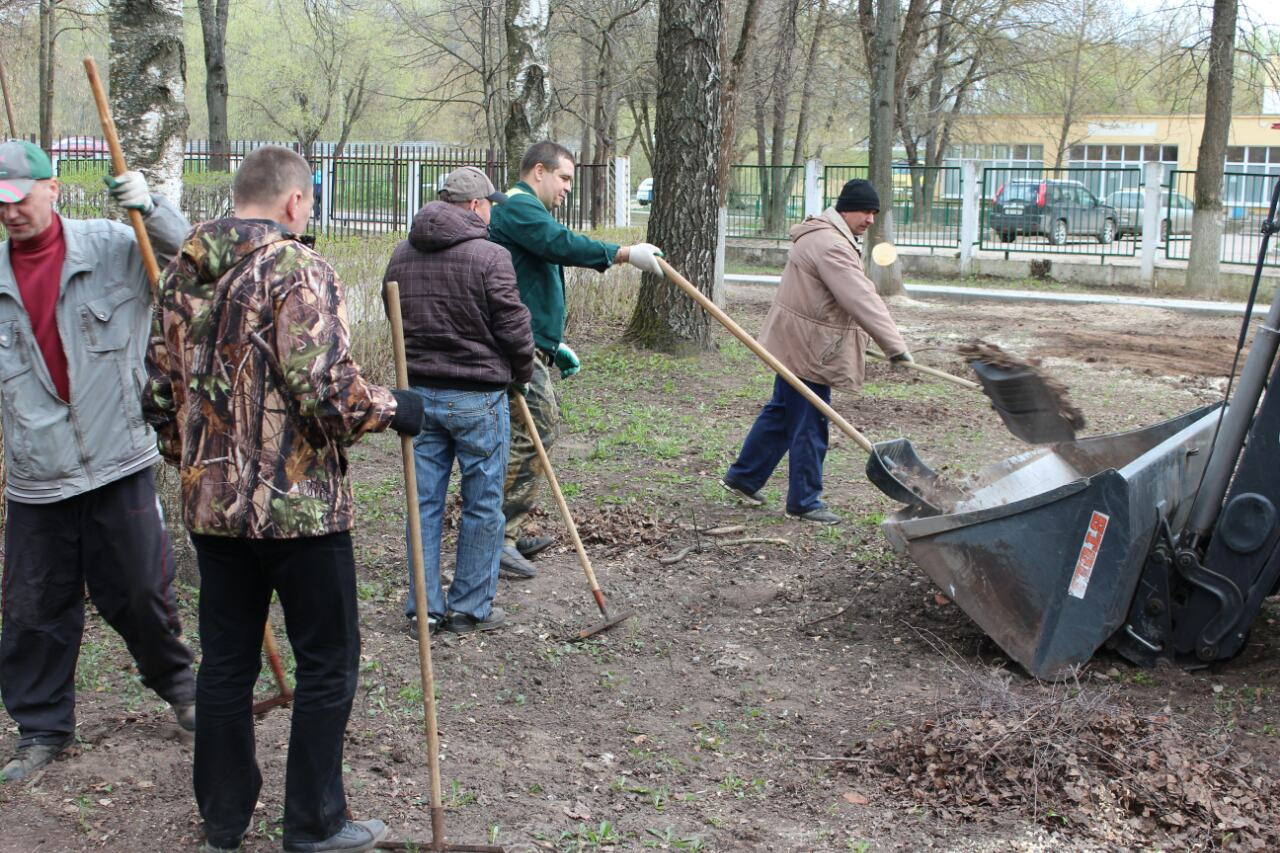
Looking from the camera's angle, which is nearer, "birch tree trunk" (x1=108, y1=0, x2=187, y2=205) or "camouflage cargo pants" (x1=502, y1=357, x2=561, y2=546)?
"birch tree trunk" (x1=108, y1=0, x2=187, y2=205)

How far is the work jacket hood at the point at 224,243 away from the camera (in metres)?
2.85

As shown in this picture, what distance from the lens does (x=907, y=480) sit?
5.55 m

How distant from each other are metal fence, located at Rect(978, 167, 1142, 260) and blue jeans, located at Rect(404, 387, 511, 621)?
1855 cm

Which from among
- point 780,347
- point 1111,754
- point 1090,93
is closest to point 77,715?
point 1111,754

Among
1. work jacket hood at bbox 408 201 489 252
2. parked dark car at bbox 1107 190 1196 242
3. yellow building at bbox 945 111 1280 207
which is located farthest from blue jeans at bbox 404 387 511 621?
yellow building at bbox 945 111 1280 207

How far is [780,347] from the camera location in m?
6.47

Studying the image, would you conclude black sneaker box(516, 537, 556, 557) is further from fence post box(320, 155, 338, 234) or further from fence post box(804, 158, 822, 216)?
fence post box(804, 158, 822, 216)

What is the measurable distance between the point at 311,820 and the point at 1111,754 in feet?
7.57

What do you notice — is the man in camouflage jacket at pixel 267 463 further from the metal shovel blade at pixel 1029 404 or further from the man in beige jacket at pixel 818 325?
the man in beige jacket at pixel 818 325

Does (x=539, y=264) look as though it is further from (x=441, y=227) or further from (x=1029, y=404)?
(x=1029, y=404)

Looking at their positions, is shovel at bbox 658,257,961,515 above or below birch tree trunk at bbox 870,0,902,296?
below

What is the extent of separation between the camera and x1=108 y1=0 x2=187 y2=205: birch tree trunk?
512 centimetres

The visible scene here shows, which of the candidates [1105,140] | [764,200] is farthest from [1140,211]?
[1105,140]

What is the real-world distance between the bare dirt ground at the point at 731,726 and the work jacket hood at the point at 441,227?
1.56 metres
